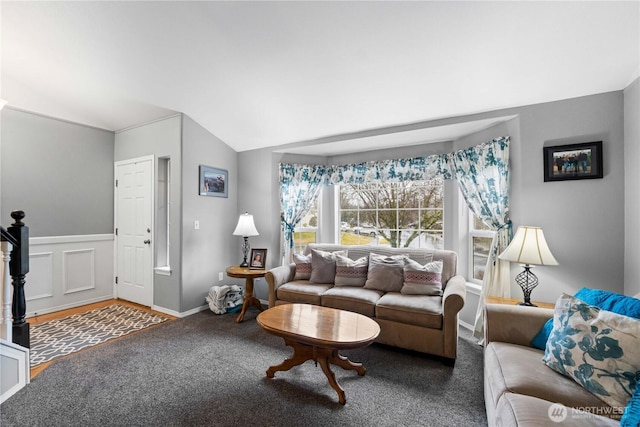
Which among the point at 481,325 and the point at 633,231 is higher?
the point at 633,231

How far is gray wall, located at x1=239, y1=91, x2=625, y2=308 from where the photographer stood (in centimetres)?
224

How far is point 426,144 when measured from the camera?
352cm

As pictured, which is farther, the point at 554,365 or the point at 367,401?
the point at 367,401

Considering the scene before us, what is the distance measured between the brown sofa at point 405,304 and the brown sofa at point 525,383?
0.44 metres

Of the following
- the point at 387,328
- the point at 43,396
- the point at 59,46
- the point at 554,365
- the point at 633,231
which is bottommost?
the point at 43,396

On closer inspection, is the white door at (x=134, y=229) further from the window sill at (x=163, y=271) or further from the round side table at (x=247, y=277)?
the round side table at (x=247, y=277)

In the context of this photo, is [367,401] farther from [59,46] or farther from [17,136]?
[17,136]

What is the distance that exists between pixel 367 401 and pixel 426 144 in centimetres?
288

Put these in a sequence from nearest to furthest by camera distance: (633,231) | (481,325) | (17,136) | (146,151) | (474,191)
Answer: (633,231) → (481,325) → (474,191) → (17,136) → (146,151)

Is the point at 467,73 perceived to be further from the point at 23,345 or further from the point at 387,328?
the point at 23,345

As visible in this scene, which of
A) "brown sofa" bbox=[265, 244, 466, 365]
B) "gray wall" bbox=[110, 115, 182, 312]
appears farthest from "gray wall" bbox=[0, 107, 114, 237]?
"brown sofa" bbox=[265, 244, 466, 365]

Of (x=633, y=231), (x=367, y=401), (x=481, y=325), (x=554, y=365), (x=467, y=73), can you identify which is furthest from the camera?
(x=481, y=325)

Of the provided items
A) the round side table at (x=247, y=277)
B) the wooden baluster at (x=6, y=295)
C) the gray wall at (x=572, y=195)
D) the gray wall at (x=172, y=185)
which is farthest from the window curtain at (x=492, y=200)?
the wooden baluster at (x=6, y=295)

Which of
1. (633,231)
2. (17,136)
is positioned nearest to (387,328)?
(633,231)
